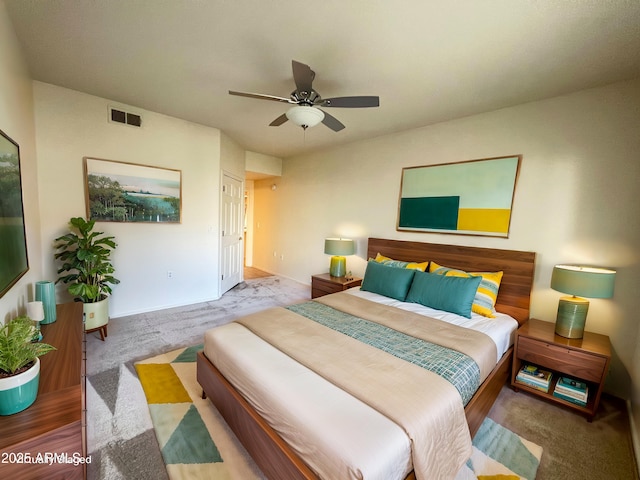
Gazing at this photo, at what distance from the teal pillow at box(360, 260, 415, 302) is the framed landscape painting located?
114 inches

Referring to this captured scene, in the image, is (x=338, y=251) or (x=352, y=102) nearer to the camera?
(x=352, y=102)

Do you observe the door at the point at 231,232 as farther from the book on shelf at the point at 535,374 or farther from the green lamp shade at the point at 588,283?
the green lamp shade at the point at 588,283

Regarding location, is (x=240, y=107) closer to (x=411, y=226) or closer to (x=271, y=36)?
(x=271, y=36)

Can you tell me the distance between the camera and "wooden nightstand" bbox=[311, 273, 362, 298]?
3.64 meters

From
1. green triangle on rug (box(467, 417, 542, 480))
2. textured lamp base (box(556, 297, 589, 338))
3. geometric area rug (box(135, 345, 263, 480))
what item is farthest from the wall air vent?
textured lamp base (box(556, 297, 589, 338))

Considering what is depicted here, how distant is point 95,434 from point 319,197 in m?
4.05

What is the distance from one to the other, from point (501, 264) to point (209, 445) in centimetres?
302

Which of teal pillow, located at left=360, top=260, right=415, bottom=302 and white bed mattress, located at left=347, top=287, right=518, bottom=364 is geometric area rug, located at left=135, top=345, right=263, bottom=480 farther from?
teal pillow, located at left=360, top=260, right=415, bottom=302

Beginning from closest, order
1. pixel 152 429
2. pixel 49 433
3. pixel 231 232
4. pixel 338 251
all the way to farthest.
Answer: pixel 49 433 < pixel 152 429 < pixel 338 251 < pixel 231 232

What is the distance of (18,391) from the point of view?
1070 millimetres

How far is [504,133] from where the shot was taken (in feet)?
9.09

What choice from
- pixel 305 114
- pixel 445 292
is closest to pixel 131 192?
pixel 305 114

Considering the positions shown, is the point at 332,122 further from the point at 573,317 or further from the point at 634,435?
the point at 634,435

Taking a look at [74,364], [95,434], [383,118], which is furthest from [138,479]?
[383,118]
